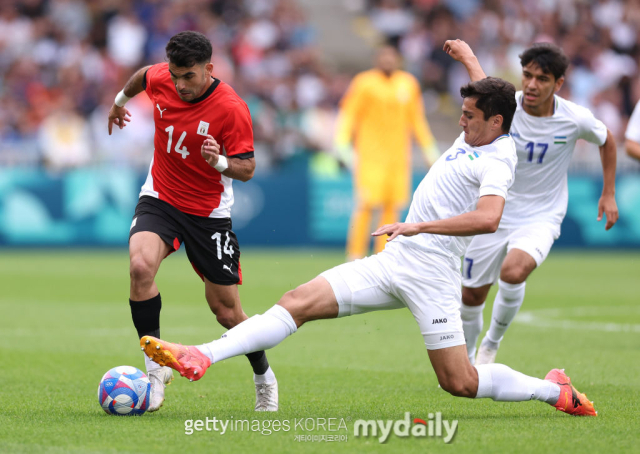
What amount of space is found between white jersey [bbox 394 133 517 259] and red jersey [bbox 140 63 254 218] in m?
1.16

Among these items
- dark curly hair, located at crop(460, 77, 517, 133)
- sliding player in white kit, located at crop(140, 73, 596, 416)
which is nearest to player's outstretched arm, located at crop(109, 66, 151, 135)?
sliding player in white kit, located at crop(140, 73, 596, 416)

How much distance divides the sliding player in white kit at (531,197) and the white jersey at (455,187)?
167 cm

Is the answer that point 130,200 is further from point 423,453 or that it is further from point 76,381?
point 423,453

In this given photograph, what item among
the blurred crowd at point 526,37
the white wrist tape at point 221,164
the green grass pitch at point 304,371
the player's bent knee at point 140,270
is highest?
the blurred crowd at point 526,37

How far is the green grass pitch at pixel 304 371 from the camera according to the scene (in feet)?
16.0

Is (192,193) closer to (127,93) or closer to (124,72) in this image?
(127,93)

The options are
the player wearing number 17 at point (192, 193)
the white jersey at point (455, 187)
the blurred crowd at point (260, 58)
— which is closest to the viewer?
the white jersey at point (455, 187)

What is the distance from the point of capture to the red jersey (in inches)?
237

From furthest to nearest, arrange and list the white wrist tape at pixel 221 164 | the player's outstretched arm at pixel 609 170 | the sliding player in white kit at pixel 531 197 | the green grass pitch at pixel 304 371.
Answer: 1. the player's outstretched arm at pixel 609 170
2. the sliding player in white kit at pixel 531 197
3. the white wrist tape at pixel 221 164
4. the green grass pitch at pixel 304 371

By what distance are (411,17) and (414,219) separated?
2049 centimetres

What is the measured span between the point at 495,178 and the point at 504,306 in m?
2.23

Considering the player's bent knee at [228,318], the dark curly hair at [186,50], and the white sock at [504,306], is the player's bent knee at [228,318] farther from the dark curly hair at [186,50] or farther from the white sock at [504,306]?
the white sock at [504,306]

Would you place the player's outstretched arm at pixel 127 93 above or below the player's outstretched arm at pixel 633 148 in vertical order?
above

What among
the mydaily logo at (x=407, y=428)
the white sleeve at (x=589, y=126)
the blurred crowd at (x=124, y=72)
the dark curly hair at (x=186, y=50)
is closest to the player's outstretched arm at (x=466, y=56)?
the white sleeve at (x=589, y=126)
